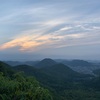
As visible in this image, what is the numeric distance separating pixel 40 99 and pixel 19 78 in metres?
2.41

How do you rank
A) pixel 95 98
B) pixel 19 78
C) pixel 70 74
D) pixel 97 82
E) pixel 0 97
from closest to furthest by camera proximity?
pixel 0 97 → pixel 19 78 → pixel 95 98 → pixel 97 82 → pixel 70 74

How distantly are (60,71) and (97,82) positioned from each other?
42.5 meters

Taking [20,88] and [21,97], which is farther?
[20,88]

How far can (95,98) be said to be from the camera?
58.3 metres

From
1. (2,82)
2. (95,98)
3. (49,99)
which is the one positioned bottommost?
(95,98)

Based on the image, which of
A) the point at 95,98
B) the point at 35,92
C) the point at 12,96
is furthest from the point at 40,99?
the point at 95,98

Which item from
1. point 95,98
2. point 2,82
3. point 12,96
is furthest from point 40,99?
point 95,98

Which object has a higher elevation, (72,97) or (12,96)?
(12,96)

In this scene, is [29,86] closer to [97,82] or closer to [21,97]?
[21,97]

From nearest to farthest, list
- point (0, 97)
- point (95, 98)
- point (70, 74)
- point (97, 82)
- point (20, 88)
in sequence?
1. point (0, 97)
2. point (20, 88)
3. point (95, 98)
4. point (97, 82)
5. point (70, 74)


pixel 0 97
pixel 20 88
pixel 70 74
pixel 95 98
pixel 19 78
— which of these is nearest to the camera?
pixel 0 97

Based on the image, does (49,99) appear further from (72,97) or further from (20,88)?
(72,97)

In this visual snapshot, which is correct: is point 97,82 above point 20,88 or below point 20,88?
below

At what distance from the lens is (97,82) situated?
88625 mm
